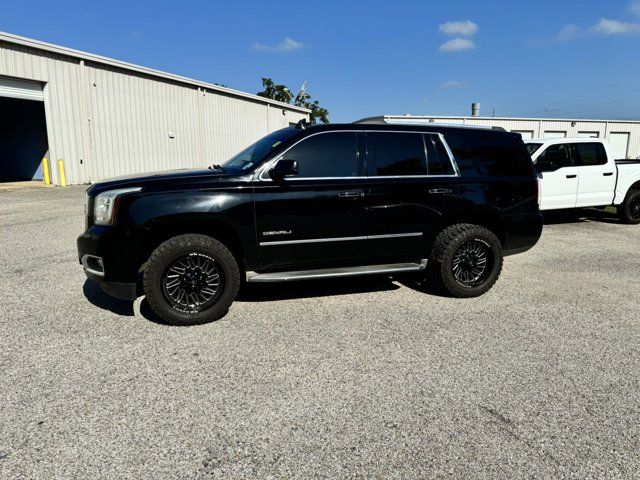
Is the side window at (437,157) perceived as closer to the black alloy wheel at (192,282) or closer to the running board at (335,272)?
the running board at (335,272)

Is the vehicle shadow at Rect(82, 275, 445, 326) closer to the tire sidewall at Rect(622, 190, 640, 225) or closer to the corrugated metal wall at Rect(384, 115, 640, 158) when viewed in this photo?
the tire sidewall at Rect(622, 190, 640, 225)

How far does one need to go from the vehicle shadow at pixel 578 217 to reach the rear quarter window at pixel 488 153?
6279 mm

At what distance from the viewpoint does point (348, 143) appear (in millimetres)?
4773

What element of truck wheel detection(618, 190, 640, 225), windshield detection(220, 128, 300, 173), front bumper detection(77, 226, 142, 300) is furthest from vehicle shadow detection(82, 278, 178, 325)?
truck wheel detection(618, 190, 640, 225)

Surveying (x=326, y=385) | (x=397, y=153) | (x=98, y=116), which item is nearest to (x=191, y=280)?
(x=326, y=385)

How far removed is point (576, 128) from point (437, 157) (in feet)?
136

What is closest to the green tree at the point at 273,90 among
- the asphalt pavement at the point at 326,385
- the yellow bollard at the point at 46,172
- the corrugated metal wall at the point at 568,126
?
the corrugated metal wall at the point at 568,126

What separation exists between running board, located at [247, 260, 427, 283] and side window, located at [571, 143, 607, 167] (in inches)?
269

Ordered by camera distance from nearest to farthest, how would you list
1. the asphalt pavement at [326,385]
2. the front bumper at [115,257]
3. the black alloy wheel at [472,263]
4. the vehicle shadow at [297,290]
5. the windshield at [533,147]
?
the asphalt pavement at [326,385]
the front bumper at [115,257]
the vehicle shadow at [297,290]
the black alloy wheel at [472,263]
the windshield at [533,147]

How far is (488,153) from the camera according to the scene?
210 inches

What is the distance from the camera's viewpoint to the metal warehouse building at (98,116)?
15.8 m

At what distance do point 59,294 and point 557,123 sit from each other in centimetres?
4259

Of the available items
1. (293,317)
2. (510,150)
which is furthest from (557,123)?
(293,317)

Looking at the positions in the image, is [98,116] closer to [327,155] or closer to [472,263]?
[327,155]
